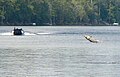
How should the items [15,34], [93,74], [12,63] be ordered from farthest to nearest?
1. [15,34]
2. [12,63]
3. [93,74]

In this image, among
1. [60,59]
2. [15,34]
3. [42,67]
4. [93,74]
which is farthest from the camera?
[15,34]

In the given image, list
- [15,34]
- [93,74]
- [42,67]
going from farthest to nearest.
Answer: [15,34]
[42,67]
[93,74]

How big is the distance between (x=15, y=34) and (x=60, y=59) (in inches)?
2832

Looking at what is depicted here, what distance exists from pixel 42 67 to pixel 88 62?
6.84 meters

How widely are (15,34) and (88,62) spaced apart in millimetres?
75486

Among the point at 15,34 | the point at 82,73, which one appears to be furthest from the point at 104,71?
the point at 15,34

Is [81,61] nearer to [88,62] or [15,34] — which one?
[88,62]

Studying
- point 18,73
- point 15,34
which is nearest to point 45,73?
point 18,73

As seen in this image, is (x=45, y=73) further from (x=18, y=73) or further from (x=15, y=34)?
(x=15, y=34)

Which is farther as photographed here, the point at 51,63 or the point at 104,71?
the point at 51,63

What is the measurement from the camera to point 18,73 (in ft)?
171

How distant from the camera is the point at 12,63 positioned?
202ft

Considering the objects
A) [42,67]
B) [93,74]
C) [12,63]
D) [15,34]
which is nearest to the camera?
[93,74]

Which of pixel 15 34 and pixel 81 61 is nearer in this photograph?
pixel 81 61
